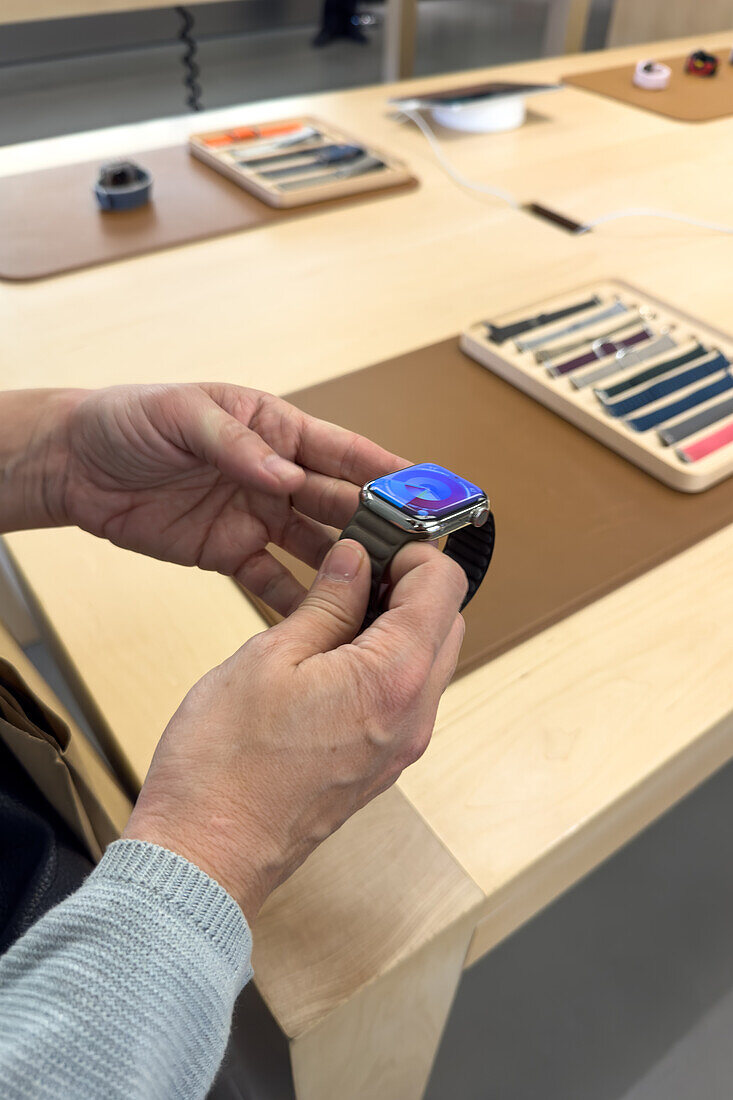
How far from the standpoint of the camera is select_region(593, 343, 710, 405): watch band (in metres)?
0.73

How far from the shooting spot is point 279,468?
0.49m

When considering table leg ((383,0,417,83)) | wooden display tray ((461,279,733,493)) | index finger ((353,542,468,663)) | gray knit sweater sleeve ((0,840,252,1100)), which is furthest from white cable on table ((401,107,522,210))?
gray knit sweater sleeve ((0,840,252,1100))

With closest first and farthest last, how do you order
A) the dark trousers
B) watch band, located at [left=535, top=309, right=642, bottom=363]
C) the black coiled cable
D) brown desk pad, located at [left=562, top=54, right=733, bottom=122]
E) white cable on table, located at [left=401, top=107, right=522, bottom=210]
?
1. watch band, located at [left=535, top=309, right=642, bottom=363]
2. white cable on table, located at [left=401, top=107, right=522, bottom=210]
3. brown desk pad, located at [left=562, top=54, right=733, bottom=122]
4. the black coiled cable
5. the dark trousers

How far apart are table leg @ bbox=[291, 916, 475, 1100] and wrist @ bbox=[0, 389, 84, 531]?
0.40 m

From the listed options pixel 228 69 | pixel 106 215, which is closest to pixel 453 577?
pixel 106 215

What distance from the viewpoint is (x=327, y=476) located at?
0.56m

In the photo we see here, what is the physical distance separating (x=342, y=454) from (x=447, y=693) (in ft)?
0.58

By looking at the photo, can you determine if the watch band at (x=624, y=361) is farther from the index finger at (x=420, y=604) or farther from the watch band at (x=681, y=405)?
the index finger at (x=420, y=604)

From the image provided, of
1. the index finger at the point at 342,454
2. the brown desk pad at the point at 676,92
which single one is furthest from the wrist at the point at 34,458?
the brown desk pad at the point at 676,92

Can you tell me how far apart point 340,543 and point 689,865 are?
87 centimetres

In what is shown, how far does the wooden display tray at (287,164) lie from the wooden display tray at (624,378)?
0.41 meters

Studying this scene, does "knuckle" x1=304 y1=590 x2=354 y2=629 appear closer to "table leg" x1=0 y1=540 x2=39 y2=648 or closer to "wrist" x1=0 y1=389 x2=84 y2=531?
"wrist" x1=0 y1=389 x2=84 y2=531

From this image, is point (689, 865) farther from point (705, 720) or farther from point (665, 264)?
point (665, 264)

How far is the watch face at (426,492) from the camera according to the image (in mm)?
460
